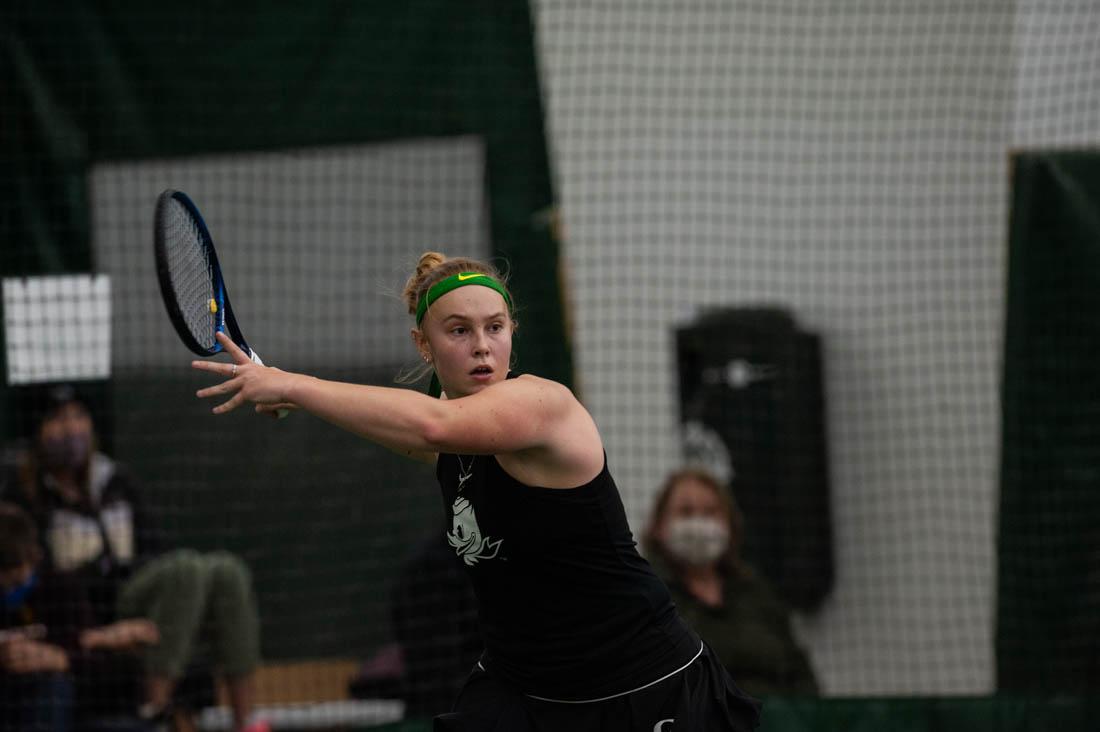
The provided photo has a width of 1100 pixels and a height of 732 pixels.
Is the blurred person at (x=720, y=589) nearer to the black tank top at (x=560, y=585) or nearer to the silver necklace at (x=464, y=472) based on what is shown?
the black tank top at (x=560, y=585)

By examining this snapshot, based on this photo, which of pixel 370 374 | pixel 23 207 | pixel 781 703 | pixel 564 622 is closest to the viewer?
pixel 564 622

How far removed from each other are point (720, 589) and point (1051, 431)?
1.69 metres

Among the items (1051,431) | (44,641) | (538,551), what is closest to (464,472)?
(538,551)

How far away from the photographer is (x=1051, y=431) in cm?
624

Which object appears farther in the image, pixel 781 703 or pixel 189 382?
pixel 189 382

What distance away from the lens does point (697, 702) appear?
3275mm

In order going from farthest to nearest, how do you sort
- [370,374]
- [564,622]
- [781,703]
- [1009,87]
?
[1009,87] → [370,374] → [781,703] → [564,622]

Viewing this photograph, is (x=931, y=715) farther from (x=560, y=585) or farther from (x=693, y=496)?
(x=560, y=585)

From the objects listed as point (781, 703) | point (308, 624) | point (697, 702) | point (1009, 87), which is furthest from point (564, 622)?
point (1009, 87)

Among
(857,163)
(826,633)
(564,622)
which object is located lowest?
(826,633)

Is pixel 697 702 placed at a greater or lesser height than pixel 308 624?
greater

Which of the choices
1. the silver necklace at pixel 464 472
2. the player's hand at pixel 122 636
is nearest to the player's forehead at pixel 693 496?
the player's hand at pixel 122 636

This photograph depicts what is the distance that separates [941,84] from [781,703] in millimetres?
3330

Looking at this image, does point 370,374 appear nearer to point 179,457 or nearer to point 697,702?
point 179,457
